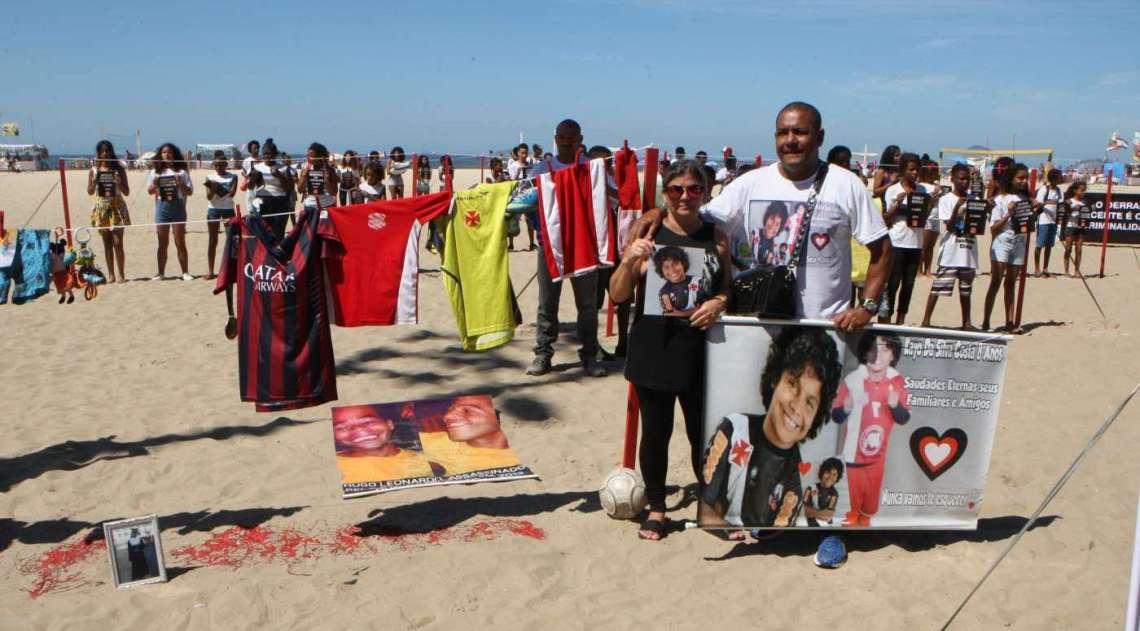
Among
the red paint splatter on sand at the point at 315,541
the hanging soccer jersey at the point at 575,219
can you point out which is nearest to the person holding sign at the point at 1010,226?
the hanging soccer jersey at the point at 575,219

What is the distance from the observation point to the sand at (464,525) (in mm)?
3857

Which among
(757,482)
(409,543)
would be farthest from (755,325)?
(409,543)

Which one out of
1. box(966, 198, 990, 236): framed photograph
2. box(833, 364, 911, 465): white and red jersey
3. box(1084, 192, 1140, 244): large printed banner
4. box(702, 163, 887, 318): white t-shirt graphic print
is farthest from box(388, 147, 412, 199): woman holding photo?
box(1084, 192, 1140, 244): large printed banner

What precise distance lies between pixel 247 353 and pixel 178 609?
141 centimetres

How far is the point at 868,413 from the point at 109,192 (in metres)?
10.8

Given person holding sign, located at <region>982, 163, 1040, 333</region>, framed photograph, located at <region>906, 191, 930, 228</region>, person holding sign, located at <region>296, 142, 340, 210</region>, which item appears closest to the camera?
framed photograph, located at <region>906, 191, 930, 228</region>

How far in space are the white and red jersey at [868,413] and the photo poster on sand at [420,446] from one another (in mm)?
2116

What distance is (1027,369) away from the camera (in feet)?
26.8

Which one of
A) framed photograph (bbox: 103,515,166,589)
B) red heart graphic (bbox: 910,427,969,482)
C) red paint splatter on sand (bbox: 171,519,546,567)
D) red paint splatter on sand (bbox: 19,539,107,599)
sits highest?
red heart graphic (bbox: 910,427,969,482)

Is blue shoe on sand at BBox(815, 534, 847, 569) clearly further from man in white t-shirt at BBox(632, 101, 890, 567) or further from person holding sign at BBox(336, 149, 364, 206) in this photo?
person holding sign at BBox(336, 149, 364, 206)

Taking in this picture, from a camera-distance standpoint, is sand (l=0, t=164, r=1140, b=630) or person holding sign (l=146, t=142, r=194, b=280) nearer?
A: sand (l=0, t=164, r=1140, b=630)

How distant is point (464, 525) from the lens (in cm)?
486

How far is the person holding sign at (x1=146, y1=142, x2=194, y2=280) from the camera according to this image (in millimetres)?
12023

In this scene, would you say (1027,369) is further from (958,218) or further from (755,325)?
(755,325)
